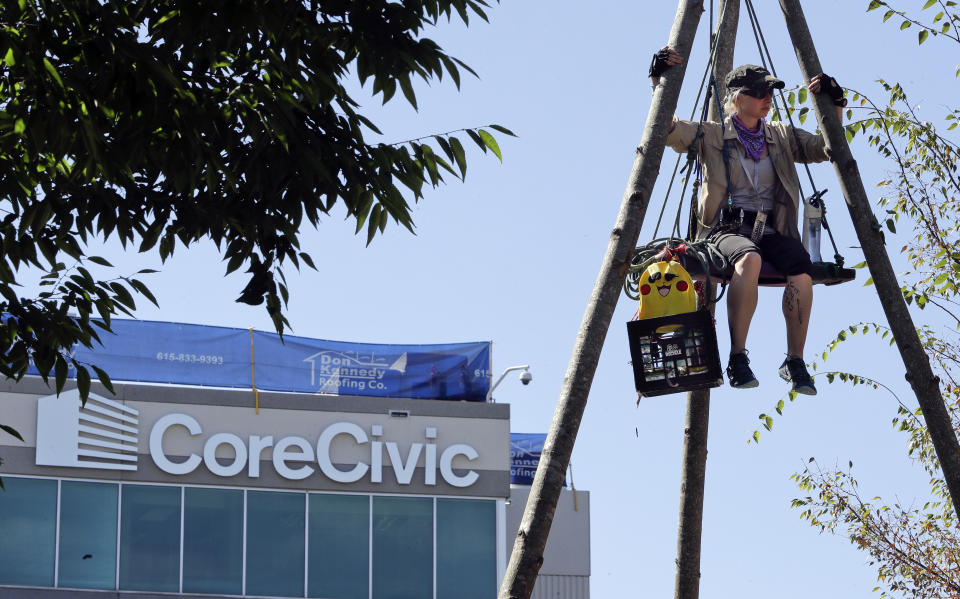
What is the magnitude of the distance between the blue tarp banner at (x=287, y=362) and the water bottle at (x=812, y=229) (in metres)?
Answer: 21.0

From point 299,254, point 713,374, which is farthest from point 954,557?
point 299,254

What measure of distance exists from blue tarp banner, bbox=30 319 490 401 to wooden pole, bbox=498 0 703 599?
21801 millimetres

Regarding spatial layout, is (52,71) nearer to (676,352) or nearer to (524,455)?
(676,352)

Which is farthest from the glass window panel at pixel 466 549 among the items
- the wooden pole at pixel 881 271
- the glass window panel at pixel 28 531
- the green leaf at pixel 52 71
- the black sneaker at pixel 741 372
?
the green leaf at pixel 52 71

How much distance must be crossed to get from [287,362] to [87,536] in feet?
16.3

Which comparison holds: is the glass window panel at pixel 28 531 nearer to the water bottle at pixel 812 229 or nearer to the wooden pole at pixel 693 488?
the wooden pole at pixel 693 488

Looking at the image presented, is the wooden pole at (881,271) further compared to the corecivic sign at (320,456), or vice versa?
the corecivic sign at (320,456)

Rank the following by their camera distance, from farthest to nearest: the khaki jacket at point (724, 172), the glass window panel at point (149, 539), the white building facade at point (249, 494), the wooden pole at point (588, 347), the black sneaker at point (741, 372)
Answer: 1. the glass window panel at point (149, 539)
2. the white building facade at point (249, 494)
3. the khaki jacket at point (724, 172)
4. the black sneaker at point (741, 372)
5. the wooden pole at point (588, 347)

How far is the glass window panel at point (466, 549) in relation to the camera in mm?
31609

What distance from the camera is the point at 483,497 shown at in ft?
107

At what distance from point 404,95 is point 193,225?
1145mm

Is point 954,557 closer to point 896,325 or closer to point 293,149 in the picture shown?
point 896,325

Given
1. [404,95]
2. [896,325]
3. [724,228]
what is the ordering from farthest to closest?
[724,228] < [896,325] < [404,95]

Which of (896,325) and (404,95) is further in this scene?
(896,325)
